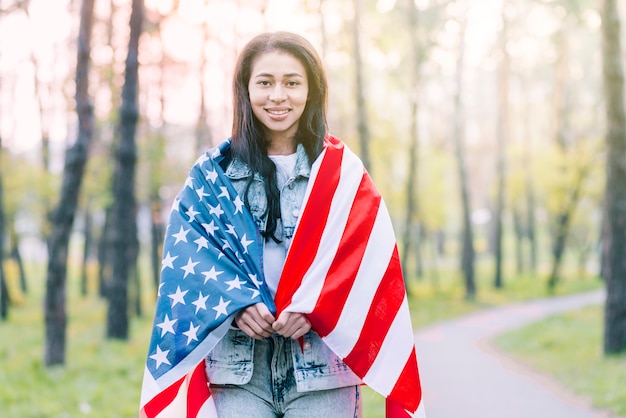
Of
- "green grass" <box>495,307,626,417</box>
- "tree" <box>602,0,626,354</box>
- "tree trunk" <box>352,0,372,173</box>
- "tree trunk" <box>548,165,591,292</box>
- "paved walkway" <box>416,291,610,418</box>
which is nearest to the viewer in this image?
"paved walkway" <box>416,291,610,418</box>

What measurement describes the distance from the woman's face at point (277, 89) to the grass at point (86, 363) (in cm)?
115

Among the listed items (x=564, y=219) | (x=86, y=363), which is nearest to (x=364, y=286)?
(x=86, y=363)

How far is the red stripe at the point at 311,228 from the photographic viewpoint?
2.51 metres

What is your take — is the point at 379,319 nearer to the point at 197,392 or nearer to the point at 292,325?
the point at 292,325

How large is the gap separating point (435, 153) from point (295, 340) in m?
32.9

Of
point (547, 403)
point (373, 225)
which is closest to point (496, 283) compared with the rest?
point (547, 403)

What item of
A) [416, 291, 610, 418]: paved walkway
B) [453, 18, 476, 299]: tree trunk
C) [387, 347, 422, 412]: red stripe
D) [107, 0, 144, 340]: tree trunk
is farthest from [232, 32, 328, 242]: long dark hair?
[453, 18, 476, 299]: tree trunk

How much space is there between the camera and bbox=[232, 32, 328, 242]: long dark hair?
2736 mm

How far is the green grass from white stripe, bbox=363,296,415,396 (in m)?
5.84

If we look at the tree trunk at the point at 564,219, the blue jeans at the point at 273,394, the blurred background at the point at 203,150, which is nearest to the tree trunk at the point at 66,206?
the blurred background at the point at 203,150

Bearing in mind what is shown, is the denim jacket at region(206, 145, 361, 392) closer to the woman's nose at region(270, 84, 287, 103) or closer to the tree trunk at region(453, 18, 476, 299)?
the woman's nose at region(270, 84, 287, 103)

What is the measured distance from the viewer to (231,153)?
2857mm

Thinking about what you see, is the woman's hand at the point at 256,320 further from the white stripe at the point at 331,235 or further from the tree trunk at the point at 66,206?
the tree trunk at the point at 66,206

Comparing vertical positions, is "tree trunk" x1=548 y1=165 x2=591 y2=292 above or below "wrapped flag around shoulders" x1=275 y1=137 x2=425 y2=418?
below
